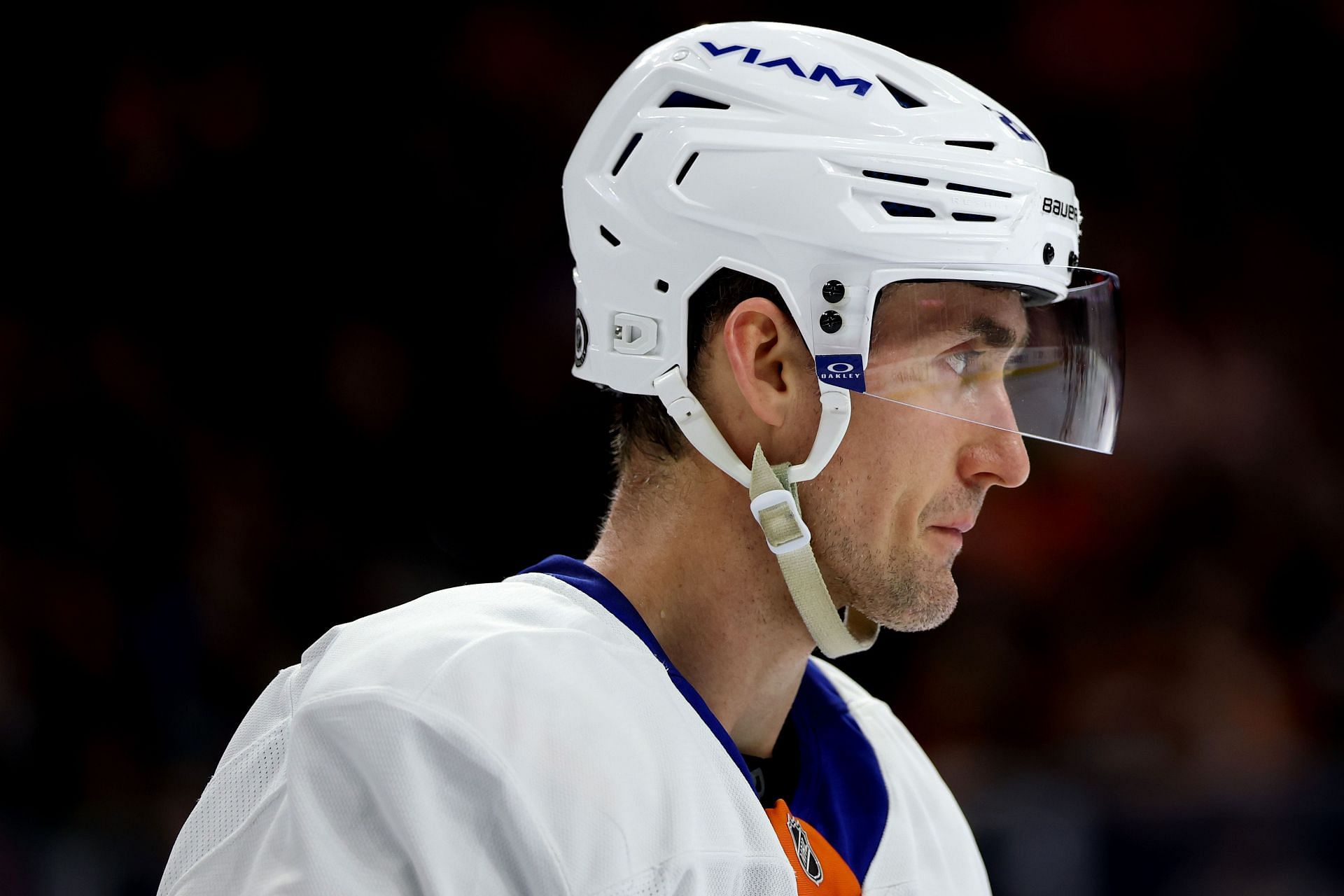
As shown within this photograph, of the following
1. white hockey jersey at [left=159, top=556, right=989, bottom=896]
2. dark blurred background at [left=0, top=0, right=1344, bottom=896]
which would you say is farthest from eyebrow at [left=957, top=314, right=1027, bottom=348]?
dark blurred background at [left=0, top=0, right=1344, bottom=896]

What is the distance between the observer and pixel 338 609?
3777mm

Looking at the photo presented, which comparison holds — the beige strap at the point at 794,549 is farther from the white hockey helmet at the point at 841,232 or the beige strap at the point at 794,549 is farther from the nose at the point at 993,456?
the nose at the point at 993,456

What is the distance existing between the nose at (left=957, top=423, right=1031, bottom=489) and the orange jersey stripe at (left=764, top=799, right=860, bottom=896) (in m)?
0.48

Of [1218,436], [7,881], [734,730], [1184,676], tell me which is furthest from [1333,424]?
[7,881]

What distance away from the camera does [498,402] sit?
12.8ft

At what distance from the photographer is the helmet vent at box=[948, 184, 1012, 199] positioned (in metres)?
1.62

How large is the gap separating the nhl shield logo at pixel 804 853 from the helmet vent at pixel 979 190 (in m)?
0.81

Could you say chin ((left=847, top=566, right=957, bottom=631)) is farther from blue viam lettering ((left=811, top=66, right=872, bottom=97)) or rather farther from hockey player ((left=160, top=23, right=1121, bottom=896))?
blue viam lettering ((left=811, top=66, right=872, bottom=97))

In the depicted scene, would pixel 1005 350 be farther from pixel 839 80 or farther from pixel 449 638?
pixel 449 638

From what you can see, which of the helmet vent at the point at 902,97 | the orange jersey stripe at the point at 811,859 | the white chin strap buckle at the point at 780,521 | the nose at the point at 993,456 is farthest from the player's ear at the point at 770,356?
the orange jersey stripe at the point at 811,859

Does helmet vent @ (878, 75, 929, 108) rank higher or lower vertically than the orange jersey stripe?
higher

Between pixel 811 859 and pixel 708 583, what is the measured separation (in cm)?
36

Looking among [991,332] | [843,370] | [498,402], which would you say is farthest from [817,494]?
[498,402]

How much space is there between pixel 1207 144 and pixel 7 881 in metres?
4.14
